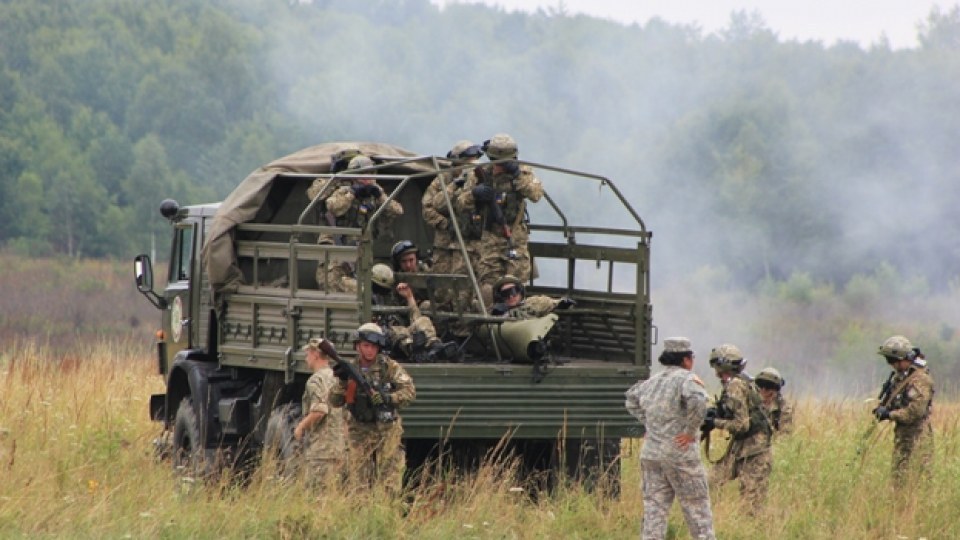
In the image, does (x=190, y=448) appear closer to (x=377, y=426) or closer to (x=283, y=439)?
(x=283, y=439)

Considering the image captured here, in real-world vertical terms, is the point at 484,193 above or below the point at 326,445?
above

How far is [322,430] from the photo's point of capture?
10.8 metres

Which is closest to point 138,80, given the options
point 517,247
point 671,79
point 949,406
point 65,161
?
point 65,161

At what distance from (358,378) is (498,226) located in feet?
9.26

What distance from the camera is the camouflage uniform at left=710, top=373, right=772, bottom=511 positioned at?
438 inches

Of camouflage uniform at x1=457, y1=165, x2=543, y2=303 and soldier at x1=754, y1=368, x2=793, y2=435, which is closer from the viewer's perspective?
soldier at x1=754, y1=368, x2=793, y2=435

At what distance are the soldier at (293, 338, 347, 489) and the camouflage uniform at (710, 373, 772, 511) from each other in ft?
7.75

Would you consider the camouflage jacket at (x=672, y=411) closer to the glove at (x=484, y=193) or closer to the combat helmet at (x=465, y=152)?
the glove at (x=484, y=193)

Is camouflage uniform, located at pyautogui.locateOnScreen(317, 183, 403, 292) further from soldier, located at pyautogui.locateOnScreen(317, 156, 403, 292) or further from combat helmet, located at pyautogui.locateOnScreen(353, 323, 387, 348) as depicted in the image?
combat helmet, located at pyautogui.locateOnScreen(353, 323, 387, 348)

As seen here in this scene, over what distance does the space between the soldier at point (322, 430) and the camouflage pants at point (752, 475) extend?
102 inches

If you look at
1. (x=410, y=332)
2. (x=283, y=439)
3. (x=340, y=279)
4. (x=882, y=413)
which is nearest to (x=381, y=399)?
(x=410, y=332)

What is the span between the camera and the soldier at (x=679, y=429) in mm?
9781

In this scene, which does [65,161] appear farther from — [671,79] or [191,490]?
[191,490]

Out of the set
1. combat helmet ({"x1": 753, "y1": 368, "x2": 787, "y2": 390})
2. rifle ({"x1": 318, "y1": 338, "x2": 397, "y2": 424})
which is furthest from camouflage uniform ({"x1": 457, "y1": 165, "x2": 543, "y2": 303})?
rifle ({"x1": 318, "y1": 338, "x2": 397, "y2": 424})
